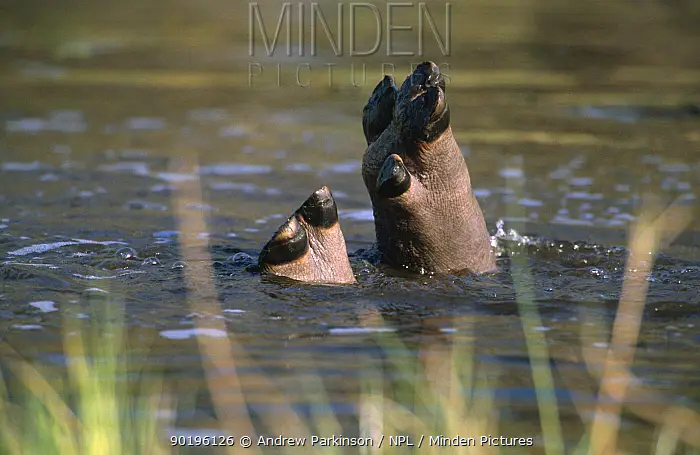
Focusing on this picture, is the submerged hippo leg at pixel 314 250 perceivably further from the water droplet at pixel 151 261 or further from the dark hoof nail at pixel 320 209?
the water droplet at pixel 151 261

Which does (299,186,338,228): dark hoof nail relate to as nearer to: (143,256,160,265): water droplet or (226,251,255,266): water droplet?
(226,251,255,266): water droplet

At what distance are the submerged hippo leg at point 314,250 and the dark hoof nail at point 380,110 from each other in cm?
54

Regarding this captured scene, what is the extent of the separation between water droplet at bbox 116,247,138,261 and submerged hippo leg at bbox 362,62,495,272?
133 centimetres

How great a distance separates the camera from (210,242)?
262 inches

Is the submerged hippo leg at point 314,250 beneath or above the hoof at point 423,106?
beneath

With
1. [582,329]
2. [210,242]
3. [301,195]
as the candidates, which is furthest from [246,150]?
[582,329]

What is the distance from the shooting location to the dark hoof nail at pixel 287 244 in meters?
5.10

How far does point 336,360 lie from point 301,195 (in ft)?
11.8

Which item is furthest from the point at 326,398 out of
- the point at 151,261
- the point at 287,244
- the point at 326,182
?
the point at 326,182

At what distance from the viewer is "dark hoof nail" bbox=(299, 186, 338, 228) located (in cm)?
526

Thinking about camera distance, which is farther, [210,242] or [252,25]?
[252,25]

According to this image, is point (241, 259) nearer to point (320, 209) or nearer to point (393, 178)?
point (320, 209)

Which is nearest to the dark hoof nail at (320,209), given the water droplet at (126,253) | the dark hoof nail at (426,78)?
the dark hoof nail at (426,78)

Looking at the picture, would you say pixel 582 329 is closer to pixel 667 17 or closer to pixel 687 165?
pixel 687 165
